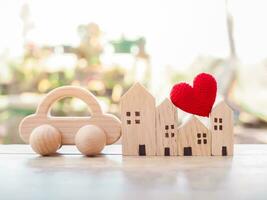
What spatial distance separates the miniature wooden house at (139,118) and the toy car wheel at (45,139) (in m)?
0.14

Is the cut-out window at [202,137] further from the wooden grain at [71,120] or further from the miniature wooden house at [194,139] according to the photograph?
the wooden grain at [71,120]

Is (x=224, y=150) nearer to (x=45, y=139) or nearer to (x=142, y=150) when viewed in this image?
(x=142, y=150)

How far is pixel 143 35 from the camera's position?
1556 mm

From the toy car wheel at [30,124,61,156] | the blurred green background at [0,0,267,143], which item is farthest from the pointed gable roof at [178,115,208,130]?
the blurred green background at [0,0,267,143]

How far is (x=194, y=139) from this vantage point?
90 cm

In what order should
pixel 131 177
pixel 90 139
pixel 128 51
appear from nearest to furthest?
1. pixel 131 177
2. pixel 90 139
3. pixel 128 51

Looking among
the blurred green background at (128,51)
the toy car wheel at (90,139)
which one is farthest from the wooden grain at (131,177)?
the blurred green background at (128,51)

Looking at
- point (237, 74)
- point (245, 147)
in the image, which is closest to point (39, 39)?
point (237, 74)

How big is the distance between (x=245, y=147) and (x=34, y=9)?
3.16 feet

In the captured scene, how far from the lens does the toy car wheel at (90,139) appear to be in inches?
35.0

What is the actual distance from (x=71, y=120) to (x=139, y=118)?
15 centimetres

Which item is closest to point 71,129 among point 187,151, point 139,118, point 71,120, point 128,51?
point 71,120

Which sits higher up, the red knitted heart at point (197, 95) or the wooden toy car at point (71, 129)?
the red knitted heart at point (197, 95)

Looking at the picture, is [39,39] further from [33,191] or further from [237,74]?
[33,191]
